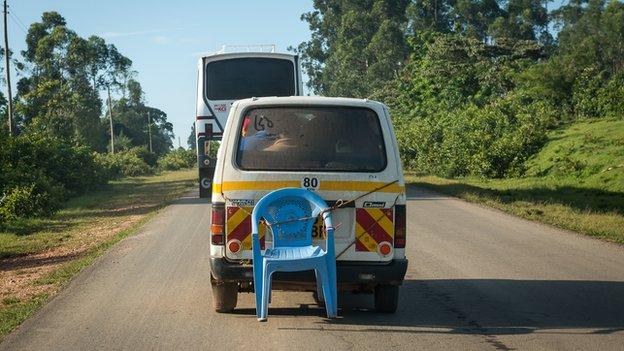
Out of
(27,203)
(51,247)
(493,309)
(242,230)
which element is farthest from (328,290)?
(27,203)

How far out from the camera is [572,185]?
24.0 m

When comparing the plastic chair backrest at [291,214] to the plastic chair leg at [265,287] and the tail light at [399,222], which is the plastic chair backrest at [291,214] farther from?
the tail light at [399,222]

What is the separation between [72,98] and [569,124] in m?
34.0

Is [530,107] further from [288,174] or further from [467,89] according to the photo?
[288,174]

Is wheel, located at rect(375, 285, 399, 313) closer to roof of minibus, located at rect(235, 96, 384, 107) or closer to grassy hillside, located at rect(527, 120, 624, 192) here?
roof of minibus, located at rect(235, 96, 384, 107)

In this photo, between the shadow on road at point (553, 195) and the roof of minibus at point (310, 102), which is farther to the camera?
the shadow on road at point (553, 195)

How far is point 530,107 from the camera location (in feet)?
107

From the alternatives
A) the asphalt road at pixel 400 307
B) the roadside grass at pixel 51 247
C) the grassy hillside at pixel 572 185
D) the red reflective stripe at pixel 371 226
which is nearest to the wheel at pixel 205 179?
the roadside grass at pixel 51 247

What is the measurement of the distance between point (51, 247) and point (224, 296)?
8.52 metres

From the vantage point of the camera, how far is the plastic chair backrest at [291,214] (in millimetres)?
7512

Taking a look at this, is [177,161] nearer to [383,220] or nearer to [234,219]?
[234,219]

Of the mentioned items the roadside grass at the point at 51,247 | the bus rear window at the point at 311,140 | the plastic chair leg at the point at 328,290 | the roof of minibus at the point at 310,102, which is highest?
the roof of minibus at the point at 310,102

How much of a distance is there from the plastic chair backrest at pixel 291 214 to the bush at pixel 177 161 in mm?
63810

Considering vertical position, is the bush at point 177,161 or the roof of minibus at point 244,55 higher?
the roof of minibus at point 244,55
